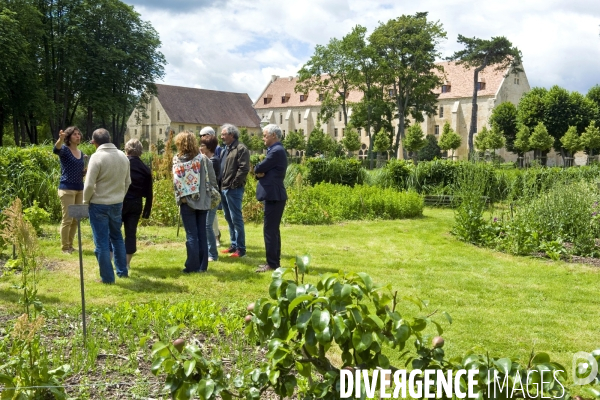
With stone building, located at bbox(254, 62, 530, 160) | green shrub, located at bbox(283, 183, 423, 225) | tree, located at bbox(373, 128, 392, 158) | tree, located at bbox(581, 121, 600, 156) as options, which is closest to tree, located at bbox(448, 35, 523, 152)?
stone building, located at bbox(254, 62, 530, 160)

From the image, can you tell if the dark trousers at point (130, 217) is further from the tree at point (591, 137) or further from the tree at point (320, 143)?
the tree at point (320, 143)

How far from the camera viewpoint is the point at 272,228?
7266mm

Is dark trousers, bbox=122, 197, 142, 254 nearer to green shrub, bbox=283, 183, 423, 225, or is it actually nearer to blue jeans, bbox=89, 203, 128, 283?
blue jeans, bbox=89, 203, 128, 283

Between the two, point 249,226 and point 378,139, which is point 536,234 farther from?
point 378,139

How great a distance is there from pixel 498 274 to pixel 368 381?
5754 mm

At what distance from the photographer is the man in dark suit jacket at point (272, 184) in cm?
709

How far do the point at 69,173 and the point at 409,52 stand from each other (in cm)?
4345

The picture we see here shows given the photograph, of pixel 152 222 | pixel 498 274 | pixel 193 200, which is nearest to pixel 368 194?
pixel 152 222

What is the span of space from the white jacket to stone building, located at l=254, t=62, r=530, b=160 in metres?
52.0

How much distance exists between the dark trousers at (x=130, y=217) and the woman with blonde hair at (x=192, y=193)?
50 cm

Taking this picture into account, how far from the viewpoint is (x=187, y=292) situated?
6.25 metres

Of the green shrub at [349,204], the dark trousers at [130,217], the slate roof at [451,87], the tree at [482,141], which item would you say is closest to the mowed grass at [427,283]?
the dark trousers at [130,217]

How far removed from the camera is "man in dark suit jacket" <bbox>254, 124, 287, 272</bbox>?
709 cm

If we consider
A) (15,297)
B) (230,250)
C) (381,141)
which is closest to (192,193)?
(230,250)
